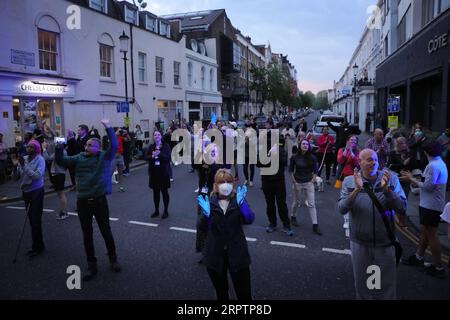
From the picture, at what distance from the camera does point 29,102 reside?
49.4ft

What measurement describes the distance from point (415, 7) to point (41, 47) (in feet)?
58.3

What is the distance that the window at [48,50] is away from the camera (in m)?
15.7

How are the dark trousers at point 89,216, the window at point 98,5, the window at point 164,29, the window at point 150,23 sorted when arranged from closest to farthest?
the dark trousers at point 89,216, the window at point 98,5, the window at point 150,23, the window at point 164,29

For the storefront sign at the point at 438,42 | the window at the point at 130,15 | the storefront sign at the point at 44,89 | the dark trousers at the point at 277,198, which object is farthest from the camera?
the window at the point at 130,15

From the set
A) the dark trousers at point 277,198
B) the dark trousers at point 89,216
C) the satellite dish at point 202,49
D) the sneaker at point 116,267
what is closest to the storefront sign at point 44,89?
the dark trousers at point 89,216

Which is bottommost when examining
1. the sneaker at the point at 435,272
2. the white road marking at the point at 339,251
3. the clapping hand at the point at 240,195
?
the white road marking at the point at 339,251

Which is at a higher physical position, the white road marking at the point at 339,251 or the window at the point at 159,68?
the window at the point at 159,68

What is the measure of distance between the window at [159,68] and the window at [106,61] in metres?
5.44

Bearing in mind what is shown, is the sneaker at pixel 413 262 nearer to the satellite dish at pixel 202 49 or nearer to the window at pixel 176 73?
the window at pixel 176 73

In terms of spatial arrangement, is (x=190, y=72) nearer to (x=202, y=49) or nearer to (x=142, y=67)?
(x=202, y=49)

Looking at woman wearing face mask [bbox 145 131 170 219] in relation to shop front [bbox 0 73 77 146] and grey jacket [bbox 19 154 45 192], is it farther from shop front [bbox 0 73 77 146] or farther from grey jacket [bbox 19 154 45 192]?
shop front [bbox 0 73 77 146]

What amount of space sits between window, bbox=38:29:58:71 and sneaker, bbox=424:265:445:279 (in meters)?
16.3

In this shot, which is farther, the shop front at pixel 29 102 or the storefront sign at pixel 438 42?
the shop front at pixel 29 102

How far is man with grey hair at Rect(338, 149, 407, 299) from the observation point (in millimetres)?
3477
